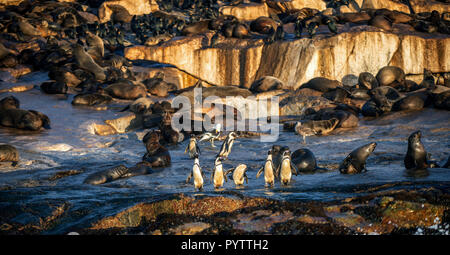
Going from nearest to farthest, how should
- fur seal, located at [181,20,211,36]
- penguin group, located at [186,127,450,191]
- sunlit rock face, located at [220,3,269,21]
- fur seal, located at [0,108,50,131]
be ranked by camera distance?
penguin group, located at [186,127,450,191] → fur seal, located at [0,108,50,131] → fur seal, located at [181,20,211,36] → sunlit rock face, located at [220,3,269,21]

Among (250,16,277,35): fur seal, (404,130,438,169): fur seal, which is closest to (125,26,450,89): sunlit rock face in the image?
(250,16,277,35): fur seal

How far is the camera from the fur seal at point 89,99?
14.4m

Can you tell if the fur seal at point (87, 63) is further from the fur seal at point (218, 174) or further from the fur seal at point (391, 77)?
the fur seal at point (218, 174)

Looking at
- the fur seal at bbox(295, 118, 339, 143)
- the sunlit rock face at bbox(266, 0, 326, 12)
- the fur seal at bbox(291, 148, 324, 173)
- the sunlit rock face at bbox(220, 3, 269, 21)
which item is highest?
the sunlit rock face at bbox(266, 0, 326, 12)

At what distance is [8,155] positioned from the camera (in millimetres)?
8289

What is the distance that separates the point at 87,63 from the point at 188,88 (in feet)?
14.0

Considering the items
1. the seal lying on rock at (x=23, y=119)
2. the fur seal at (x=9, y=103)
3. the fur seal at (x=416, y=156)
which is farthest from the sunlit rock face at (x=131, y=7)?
the fur seal at (x=416, y=156)

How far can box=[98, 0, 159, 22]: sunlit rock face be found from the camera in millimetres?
28375

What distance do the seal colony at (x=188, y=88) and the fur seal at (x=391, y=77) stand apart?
0.11 feet

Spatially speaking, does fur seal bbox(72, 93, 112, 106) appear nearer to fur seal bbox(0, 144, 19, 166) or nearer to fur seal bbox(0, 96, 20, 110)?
fur seal bbox(0, 96, 20, 110)

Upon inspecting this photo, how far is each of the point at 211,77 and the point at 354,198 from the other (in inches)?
600

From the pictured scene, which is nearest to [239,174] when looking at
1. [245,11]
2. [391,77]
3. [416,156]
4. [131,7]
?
[416,156]

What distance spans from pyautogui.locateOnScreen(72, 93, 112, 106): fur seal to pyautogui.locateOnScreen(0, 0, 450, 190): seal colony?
0.11 feet
